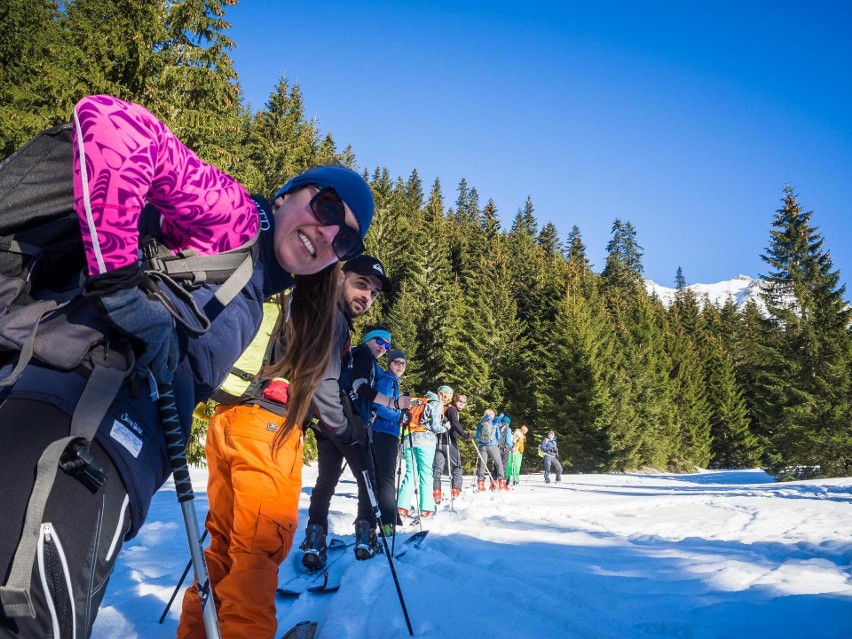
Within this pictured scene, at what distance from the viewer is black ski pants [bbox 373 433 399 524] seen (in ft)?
18.1

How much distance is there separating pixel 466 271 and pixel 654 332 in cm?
2014

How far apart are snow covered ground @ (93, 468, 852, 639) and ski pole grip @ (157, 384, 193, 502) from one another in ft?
6.34

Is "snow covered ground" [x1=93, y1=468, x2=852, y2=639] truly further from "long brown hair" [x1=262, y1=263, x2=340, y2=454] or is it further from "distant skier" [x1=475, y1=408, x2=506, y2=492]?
"distant skier" [x1=475, y1=408, x2=506, y2=492]

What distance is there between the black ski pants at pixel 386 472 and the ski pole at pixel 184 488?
3.99m

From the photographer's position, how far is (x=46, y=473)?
0.91 meters

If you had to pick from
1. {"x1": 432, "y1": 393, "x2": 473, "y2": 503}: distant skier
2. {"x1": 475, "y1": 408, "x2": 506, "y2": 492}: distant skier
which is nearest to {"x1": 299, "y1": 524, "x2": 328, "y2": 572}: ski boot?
{"x1": 432, "y1": 393, "x2": 473, "y2": 503}: distant skier

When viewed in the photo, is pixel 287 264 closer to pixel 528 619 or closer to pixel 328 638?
pixel 328 638

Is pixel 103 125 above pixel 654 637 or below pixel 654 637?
above

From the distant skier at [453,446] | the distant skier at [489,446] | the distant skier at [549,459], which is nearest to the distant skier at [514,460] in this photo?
the distant skier at [549,459]

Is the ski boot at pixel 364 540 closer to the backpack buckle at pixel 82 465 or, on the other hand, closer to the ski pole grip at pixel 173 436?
the ski pole grip at pixel 173 436

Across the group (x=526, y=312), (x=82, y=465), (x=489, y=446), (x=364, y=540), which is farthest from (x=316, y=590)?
(x=526, y=312)

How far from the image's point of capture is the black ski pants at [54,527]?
2.90 ft

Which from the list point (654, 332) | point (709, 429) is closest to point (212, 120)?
point (654, 332)

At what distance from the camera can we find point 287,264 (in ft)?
5.41
